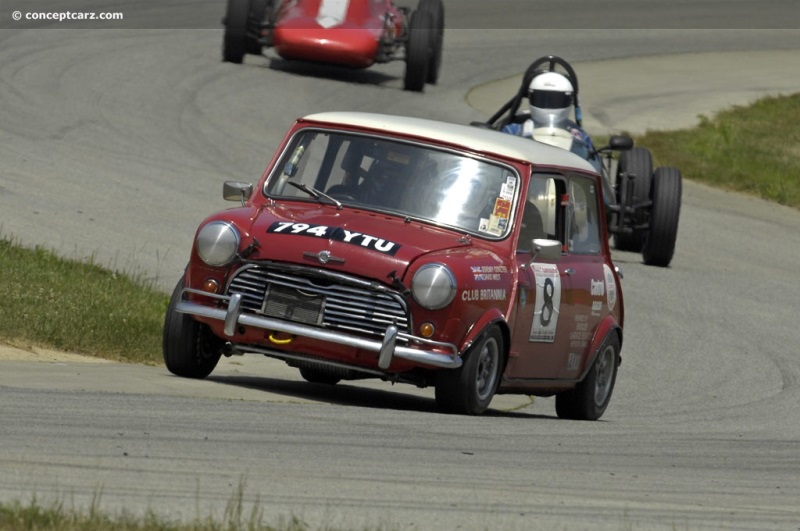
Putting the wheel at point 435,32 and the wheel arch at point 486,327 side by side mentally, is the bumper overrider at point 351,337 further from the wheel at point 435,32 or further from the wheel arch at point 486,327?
the wheel at point 435,32

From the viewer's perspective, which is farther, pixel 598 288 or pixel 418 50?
pixel 418 50

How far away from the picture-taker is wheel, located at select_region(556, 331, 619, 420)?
1042 centimetres

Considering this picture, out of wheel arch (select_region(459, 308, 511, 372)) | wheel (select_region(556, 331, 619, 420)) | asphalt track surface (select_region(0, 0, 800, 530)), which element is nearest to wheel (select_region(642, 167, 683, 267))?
asphalt track surface (select_region(0, 0, 800, 530))

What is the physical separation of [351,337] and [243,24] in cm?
1713

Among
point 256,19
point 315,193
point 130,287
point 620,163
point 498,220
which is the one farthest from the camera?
point 256,19

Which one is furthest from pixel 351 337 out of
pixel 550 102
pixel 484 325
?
pixel 550 102

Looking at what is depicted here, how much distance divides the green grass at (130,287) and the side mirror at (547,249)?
2907 millimetres

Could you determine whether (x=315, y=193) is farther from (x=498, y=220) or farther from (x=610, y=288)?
(x=610, y=288)

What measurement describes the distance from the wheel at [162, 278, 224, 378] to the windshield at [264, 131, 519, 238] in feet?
3.16

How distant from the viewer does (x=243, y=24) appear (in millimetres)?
25016

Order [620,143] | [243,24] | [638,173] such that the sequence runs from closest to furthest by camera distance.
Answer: [620,143]
[638,173]
[243,24]

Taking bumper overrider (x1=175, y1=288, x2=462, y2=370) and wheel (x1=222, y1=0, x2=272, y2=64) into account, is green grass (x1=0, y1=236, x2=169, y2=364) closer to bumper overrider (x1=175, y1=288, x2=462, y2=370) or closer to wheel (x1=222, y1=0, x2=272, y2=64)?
bumper overrider (x1=175, y1=288, x2=462, y2=370)

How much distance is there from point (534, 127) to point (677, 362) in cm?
422

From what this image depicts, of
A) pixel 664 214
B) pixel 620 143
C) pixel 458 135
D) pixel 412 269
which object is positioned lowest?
pixel 664 214
